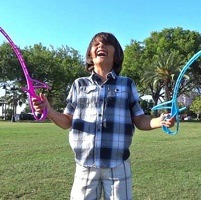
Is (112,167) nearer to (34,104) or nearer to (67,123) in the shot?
(67,123)

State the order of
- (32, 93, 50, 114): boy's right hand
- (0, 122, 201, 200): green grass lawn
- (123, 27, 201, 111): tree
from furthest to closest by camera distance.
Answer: (123, 27, 201, 111): tree, (0, 122, 201, 200): green grass lawn, (32, 93, 50, 114): boy's right hand

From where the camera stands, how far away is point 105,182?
2975 millimetres

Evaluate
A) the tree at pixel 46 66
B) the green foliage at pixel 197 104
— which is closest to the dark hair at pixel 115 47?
the tree at pixel 46 66

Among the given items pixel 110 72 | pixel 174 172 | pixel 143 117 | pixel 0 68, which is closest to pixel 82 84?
pixel 110 72

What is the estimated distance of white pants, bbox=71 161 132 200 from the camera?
294 centimetres

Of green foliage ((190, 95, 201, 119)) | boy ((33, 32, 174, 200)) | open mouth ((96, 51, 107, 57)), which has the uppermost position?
green foliage ((190, 95, 201, 119))

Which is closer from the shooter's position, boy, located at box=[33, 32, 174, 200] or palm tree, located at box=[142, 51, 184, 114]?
boy, located at box=[33, 32, 174, 200]

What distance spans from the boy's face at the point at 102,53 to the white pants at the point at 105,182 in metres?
0.77

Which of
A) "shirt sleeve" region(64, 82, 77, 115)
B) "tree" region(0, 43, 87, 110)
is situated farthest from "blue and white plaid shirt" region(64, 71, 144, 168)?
"tree" region(0, 43, 87, 110)

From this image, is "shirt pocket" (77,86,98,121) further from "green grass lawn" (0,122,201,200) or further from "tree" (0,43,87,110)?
"tree" (0,43,87,110)

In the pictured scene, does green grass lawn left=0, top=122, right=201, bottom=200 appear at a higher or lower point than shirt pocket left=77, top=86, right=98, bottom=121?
lower

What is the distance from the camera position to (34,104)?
8.98 ft

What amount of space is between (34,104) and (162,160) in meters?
7.16

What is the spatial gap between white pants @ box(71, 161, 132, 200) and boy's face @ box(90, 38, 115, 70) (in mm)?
773
